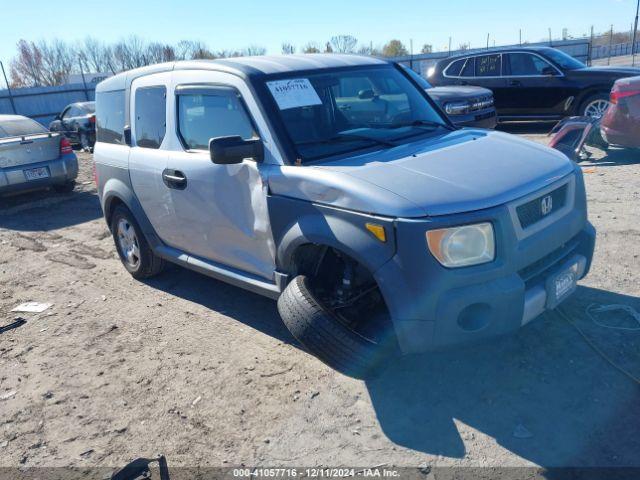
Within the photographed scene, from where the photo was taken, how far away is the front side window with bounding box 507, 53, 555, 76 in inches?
468

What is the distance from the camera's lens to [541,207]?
3254mm

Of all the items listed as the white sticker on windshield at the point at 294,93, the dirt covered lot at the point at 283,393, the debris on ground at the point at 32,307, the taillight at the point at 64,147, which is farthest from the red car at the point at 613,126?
the taillight at the point at 64,147

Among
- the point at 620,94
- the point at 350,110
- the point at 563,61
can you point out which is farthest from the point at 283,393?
the point at 563,61

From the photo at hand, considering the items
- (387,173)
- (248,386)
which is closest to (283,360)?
(248,386)

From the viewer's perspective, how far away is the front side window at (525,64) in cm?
1190

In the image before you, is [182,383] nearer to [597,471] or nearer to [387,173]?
[387,173]

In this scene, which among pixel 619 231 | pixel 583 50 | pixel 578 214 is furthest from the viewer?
pixel 583 50

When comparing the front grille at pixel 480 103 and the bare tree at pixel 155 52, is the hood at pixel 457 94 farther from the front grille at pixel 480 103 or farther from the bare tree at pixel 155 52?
the bare tree at pixel 155 52

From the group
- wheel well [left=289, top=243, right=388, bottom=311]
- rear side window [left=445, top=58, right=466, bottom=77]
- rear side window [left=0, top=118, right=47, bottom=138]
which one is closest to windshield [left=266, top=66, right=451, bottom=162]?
wheel well [left=289, top=243, right=388, bottom=311]

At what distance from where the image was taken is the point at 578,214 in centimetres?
356

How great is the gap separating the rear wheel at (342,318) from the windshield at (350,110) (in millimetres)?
784

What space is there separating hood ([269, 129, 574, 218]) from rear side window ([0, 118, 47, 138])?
825 centimetres

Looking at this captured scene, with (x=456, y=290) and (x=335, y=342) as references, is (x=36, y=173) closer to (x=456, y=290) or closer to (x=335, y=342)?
(x=335, y=342)

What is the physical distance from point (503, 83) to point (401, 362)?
33.5 feet
